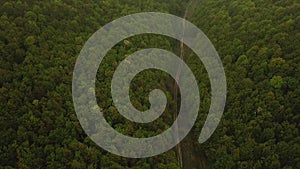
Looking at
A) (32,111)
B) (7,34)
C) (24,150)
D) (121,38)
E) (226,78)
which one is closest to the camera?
(24,150)

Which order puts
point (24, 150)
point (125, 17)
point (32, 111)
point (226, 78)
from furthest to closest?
point (125, 17) < point (226, 78) < point (32, 111) < point (24, 150)

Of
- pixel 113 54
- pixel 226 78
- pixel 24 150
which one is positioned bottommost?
pixel 24 150

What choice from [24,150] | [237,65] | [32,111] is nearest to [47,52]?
[32,111]

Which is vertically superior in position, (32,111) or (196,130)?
(196,130)

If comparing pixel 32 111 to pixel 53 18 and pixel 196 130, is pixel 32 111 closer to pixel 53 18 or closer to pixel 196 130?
pixel 53 18

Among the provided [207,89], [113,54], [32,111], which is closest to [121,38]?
[113,54]

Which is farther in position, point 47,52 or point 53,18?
point 53,18
